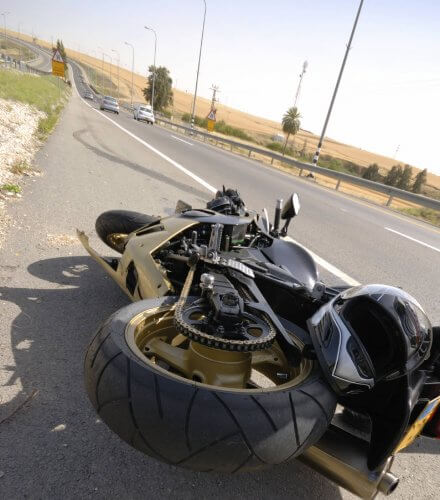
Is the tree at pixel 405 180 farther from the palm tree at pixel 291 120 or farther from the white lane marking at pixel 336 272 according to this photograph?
the white lane marking at pixel 336 272

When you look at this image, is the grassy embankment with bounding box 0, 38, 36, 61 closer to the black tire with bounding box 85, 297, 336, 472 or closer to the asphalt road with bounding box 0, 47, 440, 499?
the asphalt road with bounding box 0, 47, 440, 499

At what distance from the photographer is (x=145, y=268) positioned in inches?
111

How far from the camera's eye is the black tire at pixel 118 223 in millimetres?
4168

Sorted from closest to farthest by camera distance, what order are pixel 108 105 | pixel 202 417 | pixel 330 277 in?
1. pixel 202 417
2. pixel 330 277
3. pixel 108 105

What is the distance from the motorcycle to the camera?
1.49 metres

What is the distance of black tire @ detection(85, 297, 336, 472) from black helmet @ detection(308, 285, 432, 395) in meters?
0.18

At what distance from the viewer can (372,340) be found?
1775mm

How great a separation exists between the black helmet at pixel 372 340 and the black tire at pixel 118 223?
2720mm

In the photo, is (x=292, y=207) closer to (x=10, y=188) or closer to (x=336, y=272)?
(x=336, y=272)

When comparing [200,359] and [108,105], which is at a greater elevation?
[200,359]

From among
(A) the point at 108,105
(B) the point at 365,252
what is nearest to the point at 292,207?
(B) the point at 365,252

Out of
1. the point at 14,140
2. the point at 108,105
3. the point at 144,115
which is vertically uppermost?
the point at 14,140

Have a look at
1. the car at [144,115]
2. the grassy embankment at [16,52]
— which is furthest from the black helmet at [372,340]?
the grassy embankment at [16,52]

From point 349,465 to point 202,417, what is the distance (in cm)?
74
